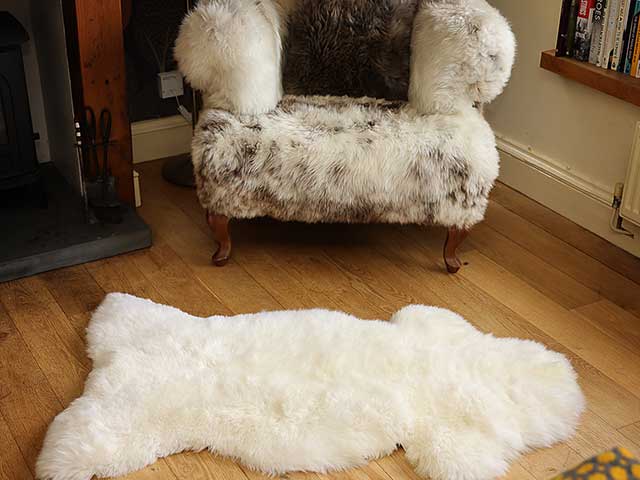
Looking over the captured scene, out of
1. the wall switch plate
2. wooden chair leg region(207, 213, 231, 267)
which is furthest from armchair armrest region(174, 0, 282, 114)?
the wall switch plate

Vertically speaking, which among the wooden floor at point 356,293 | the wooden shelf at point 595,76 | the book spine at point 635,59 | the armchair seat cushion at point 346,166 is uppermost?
the book spine at point 635,59

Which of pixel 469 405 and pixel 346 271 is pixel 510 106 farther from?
pixel 469 405

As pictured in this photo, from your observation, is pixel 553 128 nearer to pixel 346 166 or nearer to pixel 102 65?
pixel 346 166

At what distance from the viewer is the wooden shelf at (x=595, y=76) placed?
2.68 meters

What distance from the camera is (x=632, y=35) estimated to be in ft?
8.76

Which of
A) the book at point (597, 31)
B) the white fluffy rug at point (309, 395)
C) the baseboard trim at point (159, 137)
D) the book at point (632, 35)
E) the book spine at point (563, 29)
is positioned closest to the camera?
the white fluffy rug at point (309, 395)

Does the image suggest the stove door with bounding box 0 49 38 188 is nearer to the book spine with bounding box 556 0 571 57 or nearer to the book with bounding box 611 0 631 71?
the book spine with bounding box 556 0 571 57

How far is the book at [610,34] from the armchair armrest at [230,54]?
41.1 inches

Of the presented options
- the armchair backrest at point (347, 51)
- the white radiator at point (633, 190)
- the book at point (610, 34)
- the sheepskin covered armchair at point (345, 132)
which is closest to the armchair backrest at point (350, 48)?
the armchair backrest at point (347, 51)

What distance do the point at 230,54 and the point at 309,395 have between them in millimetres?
1016

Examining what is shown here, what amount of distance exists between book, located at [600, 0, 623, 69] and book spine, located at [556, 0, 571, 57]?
157mm

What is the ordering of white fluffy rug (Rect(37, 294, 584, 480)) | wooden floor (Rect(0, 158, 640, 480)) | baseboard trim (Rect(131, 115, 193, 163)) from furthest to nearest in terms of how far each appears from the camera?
1. baseboard trim (Rect(131, 115, 193, 163))
2. wooden floor (Rect(0, 158, 640, 480))
3. white fluffy rug (Rect(37, 294, 584, 480))

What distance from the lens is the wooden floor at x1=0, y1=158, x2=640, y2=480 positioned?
2055 millimetres

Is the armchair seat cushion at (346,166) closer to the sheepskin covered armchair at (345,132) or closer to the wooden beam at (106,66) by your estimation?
the sheepskin covered armchair at (345,132)
